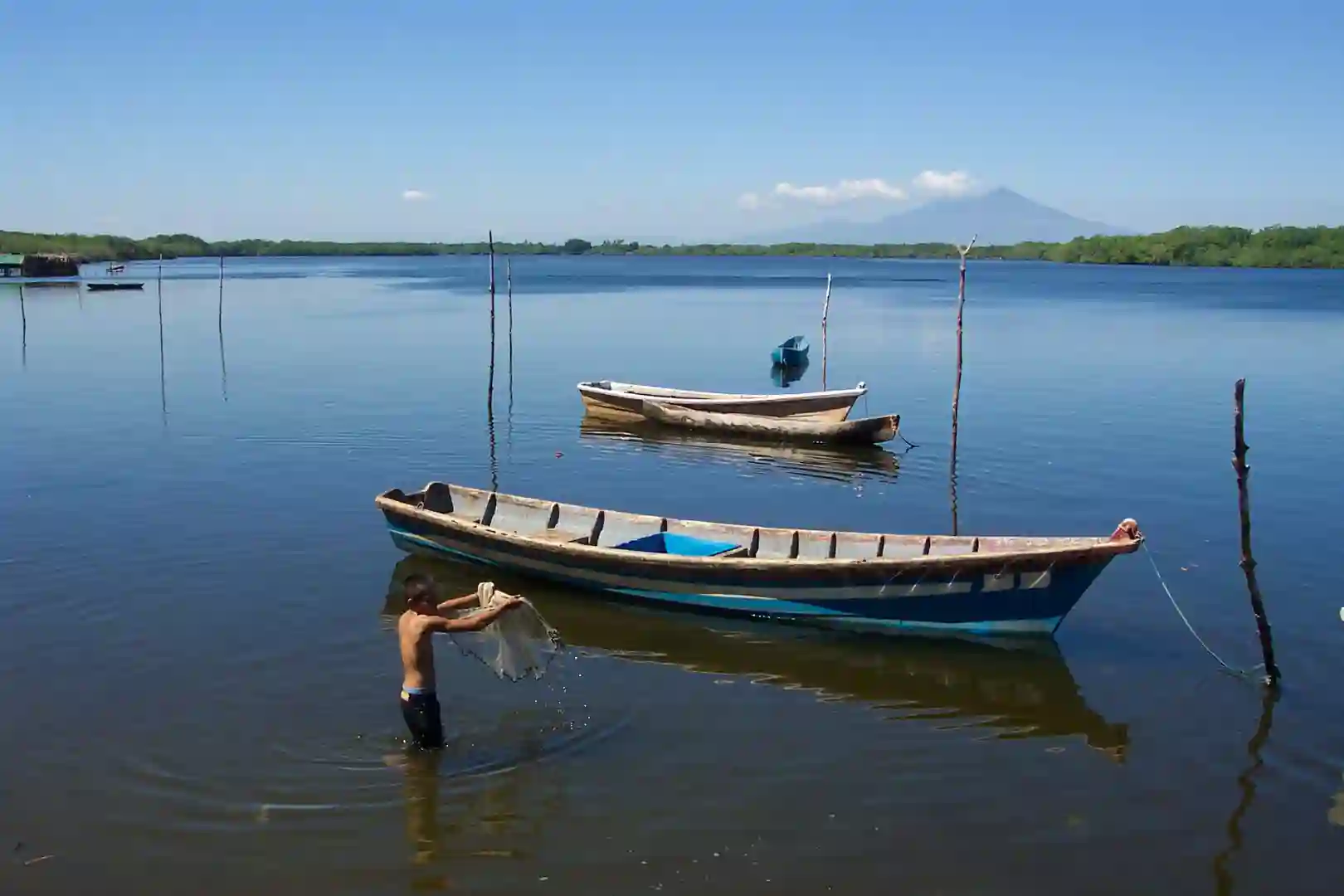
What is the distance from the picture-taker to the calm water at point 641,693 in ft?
27.4

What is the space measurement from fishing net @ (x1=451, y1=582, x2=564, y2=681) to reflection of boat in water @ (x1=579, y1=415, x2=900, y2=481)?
1265 centimetres

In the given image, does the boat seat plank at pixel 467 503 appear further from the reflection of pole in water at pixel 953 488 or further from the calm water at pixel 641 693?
the reflection of pole in water at pixel 953 488

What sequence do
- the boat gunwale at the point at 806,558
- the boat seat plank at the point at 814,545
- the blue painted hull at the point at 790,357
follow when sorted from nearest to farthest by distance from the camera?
the boat gunwale at the point at 806,558, the boat seat plank at the point at 814,545, the blue painted hull at the point at 790,357

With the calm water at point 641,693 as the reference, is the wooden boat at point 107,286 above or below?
above

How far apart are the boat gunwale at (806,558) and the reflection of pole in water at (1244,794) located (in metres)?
1.88

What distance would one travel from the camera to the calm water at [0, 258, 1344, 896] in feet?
27.4

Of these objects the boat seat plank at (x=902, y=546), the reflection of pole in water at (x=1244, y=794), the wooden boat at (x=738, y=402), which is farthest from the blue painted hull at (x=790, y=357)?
the reflection of pole in water at (x=1244, y=794)

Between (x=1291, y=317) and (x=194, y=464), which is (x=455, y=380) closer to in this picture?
(x=194, y=464)

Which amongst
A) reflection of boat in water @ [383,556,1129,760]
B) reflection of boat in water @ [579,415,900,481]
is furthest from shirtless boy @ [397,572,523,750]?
reflection of boat in water @ [579,415,900,481]

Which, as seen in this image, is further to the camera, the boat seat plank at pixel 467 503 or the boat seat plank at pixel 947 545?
the boat seat plank at pixel 467 503

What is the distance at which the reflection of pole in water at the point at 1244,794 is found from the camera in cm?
822

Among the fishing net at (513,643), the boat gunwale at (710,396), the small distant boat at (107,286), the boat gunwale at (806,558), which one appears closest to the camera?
the fishing net at (513,643)

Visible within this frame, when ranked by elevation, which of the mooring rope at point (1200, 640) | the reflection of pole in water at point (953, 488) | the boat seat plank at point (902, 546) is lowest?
the mooring rope at point (1200, 640)

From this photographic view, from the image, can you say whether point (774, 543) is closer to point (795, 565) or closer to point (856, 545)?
point (856, 545)
